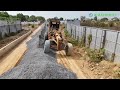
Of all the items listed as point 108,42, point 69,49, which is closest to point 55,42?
point 69,49

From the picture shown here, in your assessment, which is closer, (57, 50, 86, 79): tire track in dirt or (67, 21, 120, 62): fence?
(57, 50, 86, 79): tire track in dirt

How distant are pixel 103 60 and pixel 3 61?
7568mm

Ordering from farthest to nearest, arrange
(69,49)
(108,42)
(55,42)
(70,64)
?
(55,42) → (69,49) → (108,42) → (70,64)

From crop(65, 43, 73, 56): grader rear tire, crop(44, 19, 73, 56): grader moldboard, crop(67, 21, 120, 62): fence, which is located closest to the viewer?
crop(67, 21, 120, 62): fence

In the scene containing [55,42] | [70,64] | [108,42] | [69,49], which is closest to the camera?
[70,64]

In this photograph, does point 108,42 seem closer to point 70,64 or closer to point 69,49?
point 70,64

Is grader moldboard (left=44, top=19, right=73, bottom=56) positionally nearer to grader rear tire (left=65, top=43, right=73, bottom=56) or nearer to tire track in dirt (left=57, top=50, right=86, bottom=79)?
grader rear tire (left=65, top=43, right=73, bottom=56)

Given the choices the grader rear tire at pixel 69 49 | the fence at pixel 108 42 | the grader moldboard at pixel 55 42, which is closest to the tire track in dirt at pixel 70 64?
the grader rear tire at pixel 69 49

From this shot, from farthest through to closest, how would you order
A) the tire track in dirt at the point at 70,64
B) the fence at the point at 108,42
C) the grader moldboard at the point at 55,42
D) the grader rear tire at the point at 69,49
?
the grader rear tire at the point at 69,49 → the grader moldboard at the point at 55,42 → the fence at the point at 108,42 → the tire track in dirt at the point at 70,64

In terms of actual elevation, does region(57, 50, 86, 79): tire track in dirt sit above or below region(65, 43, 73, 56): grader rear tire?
below

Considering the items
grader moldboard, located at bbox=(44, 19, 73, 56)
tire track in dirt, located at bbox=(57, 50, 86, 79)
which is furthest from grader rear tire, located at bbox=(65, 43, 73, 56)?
tire track in dirt, located at bbox=(57, 50, 86, 79)

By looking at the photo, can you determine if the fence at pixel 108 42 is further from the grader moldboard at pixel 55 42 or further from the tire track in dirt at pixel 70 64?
the tire track in dirt at pixel 70 64
